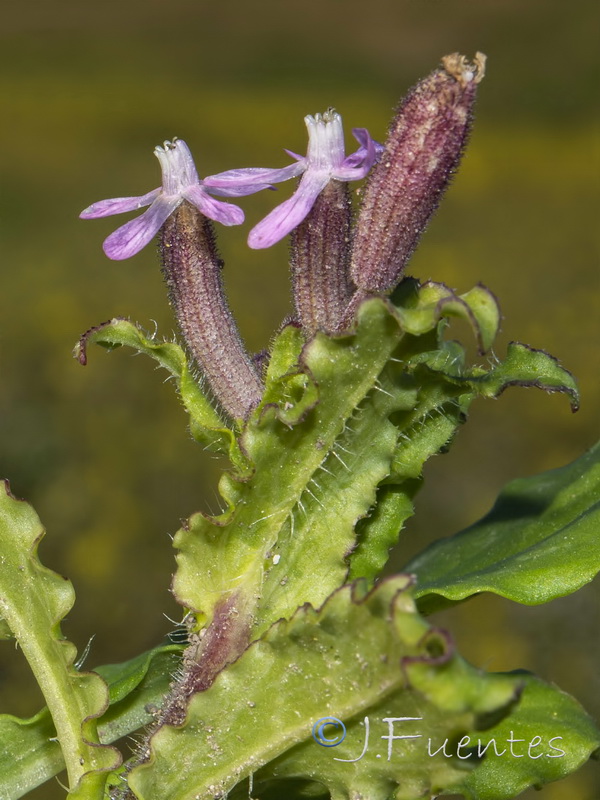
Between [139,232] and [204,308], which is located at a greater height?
[139,232]

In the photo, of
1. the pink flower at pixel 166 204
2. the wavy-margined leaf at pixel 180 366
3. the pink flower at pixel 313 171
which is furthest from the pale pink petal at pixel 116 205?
the wavy-margined leaf at pixel 180 366

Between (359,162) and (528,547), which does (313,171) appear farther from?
(528,547)

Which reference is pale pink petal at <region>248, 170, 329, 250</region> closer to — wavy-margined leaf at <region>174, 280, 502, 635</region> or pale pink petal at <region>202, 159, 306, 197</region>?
pale pink petal at <region>202, 159, 306, 197</region>

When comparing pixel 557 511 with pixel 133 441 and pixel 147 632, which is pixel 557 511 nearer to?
pixel 147 632

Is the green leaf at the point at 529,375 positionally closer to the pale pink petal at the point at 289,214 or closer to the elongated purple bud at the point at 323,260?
the elongated purple bud at the point at 323,260

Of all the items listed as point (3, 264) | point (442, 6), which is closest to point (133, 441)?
point (3, 264)

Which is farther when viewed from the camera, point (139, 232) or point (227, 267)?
point (227, 267)

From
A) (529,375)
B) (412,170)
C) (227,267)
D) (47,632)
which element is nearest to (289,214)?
(412,170)
